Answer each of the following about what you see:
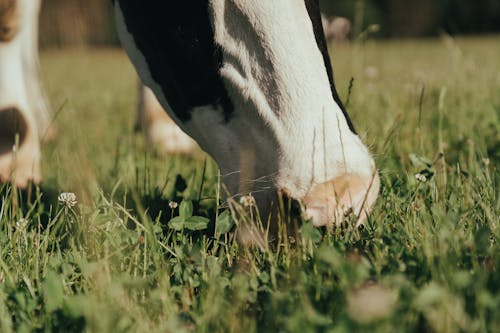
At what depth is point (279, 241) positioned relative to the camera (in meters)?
1.36

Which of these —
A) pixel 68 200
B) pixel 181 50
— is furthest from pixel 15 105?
pixel 181 50

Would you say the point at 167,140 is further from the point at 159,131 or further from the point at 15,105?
the point at 15,105

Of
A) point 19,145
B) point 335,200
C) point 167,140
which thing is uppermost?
point 335,200

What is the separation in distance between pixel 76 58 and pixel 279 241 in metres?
12.3

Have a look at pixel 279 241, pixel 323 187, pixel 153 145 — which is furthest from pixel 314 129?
pixel 153 145

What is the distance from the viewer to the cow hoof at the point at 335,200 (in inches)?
53.2

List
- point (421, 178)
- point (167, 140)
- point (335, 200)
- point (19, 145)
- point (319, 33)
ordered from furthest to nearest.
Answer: point (167, 140) → point (19, 145) → point (421, 178) → point (319, 33) → point (335, 200)

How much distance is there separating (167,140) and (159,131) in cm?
7

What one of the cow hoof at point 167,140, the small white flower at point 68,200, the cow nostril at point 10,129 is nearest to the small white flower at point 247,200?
A: the small white flower at point 68,200

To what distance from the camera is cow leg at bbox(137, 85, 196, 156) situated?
2893 millimetres

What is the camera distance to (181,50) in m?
1.54

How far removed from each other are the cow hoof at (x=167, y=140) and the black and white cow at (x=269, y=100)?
4.10 feet

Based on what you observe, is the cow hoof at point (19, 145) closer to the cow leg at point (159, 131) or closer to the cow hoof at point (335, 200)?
the cow leg at point (159, 131)

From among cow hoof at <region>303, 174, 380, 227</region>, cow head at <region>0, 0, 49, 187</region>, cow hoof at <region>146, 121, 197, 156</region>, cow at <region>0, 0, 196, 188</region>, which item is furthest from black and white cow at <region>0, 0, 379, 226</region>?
cow hoof at <region>146, 121, 197, 156</region>
